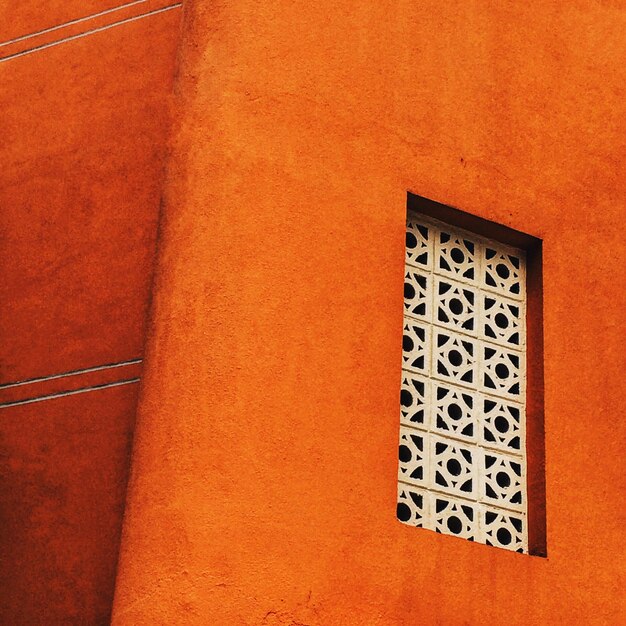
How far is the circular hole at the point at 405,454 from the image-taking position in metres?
7.97

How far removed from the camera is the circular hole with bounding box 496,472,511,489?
8.22m

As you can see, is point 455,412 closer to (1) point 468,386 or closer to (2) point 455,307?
(1) point 468,386

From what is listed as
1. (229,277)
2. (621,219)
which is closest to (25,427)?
(229,277)

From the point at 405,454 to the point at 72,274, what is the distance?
265 centimetres

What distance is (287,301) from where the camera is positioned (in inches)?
300

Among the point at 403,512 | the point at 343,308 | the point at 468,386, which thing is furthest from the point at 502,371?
the point at 343,308

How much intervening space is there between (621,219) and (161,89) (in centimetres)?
310

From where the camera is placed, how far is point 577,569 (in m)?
7.92

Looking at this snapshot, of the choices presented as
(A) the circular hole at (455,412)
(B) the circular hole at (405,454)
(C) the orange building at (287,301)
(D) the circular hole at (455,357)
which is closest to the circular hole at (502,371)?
(C) the orange building at (287,301)

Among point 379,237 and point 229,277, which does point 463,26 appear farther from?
point 229,277

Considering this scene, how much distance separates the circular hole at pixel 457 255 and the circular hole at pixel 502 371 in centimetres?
67

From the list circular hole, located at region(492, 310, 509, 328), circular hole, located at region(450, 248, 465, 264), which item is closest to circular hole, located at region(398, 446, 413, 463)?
circular hole, located at region(492, 310, 509, 328)

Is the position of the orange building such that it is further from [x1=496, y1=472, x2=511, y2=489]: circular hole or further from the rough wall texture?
[x1=496, y1=472, x2=511, y2=489]: circular hole

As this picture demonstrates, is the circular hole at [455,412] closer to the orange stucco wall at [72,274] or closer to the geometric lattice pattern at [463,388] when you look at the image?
the geometric lattice pattern at [463,388]
